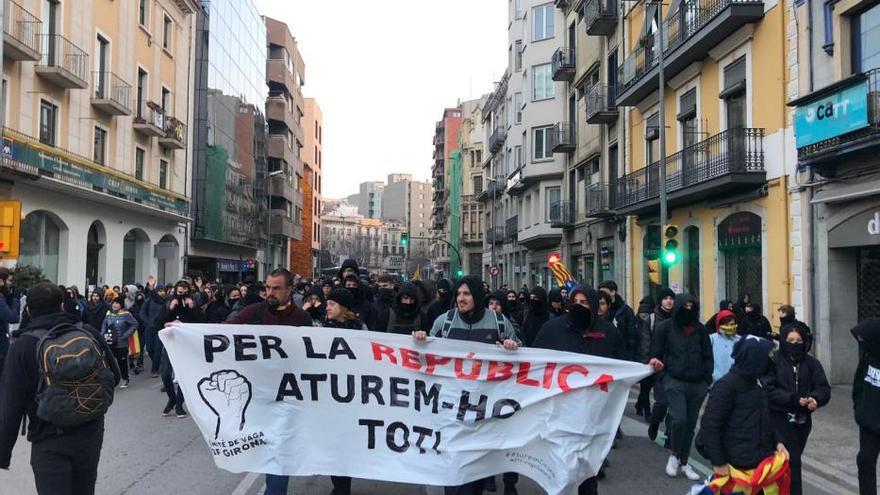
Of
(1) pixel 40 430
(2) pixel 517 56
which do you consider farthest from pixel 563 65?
(1) pixel 40 430

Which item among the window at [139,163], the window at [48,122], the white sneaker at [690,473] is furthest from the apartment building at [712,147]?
the window at [139,163]

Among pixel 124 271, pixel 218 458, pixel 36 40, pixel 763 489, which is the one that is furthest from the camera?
pixel 124 271

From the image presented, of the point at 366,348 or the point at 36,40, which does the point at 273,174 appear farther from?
the point at 366,348

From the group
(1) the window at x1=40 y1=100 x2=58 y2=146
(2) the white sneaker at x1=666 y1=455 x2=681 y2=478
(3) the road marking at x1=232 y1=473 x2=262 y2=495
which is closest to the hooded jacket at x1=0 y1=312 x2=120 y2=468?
(3) the road marking at x1=232 y1=473 x2=262 y2=495

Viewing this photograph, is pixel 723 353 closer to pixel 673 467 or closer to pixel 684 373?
pixel 684 373

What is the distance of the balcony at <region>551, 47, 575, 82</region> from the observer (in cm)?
3144

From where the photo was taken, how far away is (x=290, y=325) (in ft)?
18.2

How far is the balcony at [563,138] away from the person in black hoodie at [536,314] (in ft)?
73.6

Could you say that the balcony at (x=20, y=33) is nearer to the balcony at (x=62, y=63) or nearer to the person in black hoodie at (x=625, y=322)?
the balcony at (x=62, y=63)

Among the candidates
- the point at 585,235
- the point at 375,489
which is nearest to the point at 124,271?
the point at 585,235

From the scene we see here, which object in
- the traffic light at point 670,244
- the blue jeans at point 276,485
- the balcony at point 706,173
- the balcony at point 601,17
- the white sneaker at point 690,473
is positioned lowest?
the white sneaker at point 690,473

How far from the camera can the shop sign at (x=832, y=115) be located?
1155 cm

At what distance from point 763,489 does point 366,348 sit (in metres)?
3.08

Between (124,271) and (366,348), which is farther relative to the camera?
(124,271)
